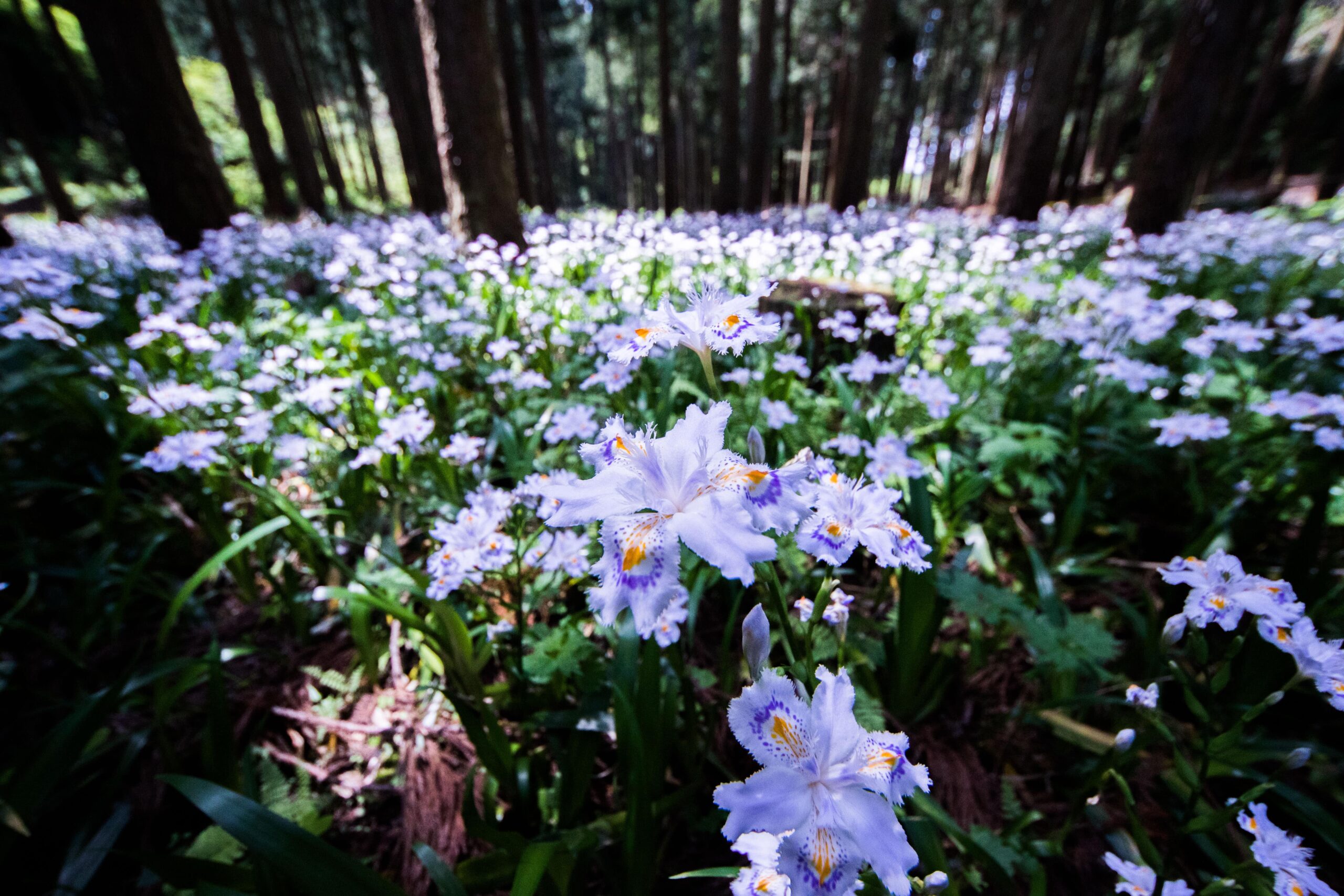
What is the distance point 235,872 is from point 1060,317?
4.45m

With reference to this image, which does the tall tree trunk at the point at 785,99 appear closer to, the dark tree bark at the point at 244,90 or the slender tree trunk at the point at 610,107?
the slender tree trunk at the point at 610,107

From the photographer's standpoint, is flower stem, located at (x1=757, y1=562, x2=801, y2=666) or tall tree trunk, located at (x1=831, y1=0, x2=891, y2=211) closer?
flower stem, located at (x1=757, y1=562, x2=801, y2=666)

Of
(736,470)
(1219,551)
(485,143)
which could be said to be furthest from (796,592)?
(485,143)

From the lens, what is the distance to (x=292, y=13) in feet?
50.0

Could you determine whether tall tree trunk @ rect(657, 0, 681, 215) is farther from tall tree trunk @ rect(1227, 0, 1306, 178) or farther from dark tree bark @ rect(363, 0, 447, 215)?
tall tree trunk @ rect(1227, 0, 1306, 178)

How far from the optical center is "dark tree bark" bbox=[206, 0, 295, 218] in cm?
932

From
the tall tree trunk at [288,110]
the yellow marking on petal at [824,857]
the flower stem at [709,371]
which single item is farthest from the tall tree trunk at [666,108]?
the yellow marking on petal at [824,857]

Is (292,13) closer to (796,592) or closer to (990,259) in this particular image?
(990,259)

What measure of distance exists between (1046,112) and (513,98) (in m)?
9.26

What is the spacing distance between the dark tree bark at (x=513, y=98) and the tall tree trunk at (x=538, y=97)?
50 cm

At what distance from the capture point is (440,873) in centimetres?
120

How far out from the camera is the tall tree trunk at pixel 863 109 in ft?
34.0

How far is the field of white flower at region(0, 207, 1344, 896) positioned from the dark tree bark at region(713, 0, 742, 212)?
31.5 feet

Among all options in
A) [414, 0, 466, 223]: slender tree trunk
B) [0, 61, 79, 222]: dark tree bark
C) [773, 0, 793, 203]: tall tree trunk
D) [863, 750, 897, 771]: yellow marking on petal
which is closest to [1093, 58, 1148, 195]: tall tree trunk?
[773, 0, 793, 203]: tall tree trunk
